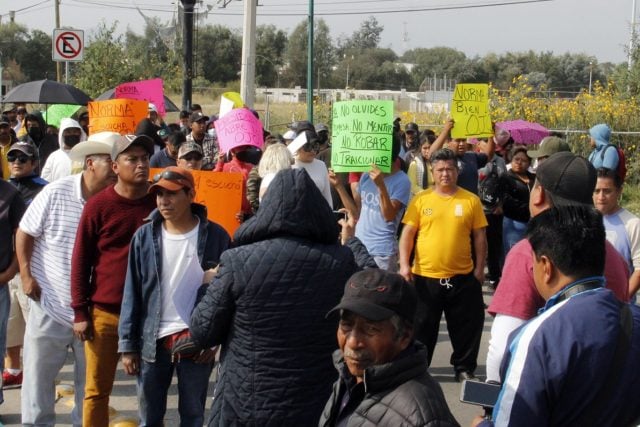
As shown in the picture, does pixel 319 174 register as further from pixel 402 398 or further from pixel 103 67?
pixel 103 67

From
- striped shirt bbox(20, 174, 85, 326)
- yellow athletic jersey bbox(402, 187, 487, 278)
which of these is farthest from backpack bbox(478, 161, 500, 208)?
striped shirt bbox(20, 174, 85, 326)

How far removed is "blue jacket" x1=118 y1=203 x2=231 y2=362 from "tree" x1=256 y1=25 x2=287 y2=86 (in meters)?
56.4

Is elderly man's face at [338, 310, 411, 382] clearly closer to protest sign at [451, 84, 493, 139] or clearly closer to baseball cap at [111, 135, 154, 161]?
baseball cap at [111, 135, 154, 161]

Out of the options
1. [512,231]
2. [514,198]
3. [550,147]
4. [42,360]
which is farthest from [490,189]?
[42,360]

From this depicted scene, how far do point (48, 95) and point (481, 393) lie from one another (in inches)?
488

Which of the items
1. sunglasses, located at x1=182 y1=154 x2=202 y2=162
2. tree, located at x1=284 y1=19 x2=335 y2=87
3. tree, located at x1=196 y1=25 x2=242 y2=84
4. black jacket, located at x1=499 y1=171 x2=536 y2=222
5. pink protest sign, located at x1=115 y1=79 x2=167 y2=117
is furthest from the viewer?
tree, located at x1=284 y1=19 x2=335 y2=87

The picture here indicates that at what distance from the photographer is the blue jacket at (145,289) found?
481cm

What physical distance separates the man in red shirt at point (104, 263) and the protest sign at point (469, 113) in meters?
4.93

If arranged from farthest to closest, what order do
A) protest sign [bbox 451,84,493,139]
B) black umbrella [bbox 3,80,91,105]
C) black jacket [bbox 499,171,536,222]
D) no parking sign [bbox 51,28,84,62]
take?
1. no parking sign [bbox 51,28,84,62]
2. black umbrella [bbox 3,80,91,105]
3. protest sign [bbox 451,84,493,139]
4. black jacket [bbox 499,171,536,222]

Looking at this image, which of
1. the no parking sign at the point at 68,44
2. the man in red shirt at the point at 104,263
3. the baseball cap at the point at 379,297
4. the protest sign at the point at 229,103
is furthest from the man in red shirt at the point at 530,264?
the no parking sign at the point at 68,44

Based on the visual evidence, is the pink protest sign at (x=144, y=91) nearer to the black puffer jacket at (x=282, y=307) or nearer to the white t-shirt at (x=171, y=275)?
the white t-shirt at (x=171, y=275)

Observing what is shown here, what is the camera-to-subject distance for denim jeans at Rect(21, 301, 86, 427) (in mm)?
5316

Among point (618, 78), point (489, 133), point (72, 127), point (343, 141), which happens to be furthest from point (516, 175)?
point (618, 78)

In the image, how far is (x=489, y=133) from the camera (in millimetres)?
9438
